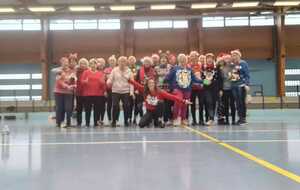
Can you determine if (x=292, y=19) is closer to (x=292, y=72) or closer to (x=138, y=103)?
(x=292, y=72)

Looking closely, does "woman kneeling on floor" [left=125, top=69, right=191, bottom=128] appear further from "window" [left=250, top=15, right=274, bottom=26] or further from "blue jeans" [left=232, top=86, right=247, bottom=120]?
"window" [left=250, top=15, right=274, bottom=26]

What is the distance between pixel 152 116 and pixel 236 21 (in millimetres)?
22116

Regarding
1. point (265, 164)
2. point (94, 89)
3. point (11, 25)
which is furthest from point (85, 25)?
point (265, 164)

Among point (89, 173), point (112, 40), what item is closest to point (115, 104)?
point (89, 173)

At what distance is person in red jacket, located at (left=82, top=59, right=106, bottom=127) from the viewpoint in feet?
29.6

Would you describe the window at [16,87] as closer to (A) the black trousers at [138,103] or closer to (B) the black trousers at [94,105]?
(A) the black trousers at [138,103]

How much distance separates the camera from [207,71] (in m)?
9.04

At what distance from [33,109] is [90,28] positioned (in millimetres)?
7081

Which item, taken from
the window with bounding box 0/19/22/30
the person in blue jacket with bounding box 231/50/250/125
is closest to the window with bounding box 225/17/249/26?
the window with bounding box 0/19/22/30

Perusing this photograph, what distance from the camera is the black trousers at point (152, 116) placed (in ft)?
27.9

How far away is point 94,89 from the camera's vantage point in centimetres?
905

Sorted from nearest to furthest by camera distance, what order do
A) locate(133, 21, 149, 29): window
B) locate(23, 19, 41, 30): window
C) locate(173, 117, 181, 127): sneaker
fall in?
locate(173, 117, 181, 127): sneaker
locate(133, 21, 149, 29): window
locate(23, 19, 41, 30): window

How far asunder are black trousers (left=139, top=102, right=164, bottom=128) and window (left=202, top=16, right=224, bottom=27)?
71.2ft

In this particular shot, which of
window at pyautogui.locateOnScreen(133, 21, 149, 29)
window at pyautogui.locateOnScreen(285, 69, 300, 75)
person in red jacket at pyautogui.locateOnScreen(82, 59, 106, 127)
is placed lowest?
person in red jacket at pyautogui.locateOnScreen(82, 59, 106, 127)
